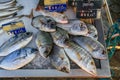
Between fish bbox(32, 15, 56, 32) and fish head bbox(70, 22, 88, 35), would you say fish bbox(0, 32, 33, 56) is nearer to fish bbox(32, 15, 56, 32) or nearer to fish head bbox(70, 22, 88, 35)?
fish bbox(32, 15, 56, 32)

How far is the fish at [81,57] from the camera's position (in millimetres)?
1646

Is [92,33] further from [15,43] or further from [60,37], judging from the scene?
[15,43]

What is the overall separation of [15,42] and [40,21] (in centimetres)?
25

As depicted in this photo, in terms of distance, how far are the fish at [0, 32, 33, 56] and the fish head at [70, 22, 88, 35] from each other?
1.03 feet

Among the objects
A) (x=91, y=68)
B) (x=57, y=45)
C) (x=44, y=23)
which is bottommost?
(x=91, y=68)

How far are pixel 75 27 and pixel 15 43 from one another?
0.45m

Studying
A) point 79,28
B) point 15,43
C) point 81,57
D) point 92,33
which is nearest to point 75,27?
point 79,28

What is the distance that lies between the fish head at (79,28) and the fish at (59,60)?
0.18 meters

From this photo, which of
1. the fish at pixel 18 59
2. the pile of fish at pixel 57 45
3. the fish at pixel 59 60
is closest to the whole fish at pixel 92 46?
A: the pile of fish at pixel 57 45

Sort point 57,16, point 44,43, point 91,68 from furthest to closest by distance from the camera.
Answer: point 57,16
point 44,43
point 91,68

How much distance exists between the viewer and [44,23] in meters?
1.85

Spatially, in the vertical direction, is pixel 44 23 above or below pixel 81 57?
above

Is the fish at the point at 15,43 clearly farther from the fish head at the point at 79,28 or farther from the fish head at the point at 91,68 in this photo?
the fish head at the point at 91,68

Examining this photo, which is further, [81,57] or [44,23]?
[44,23]
